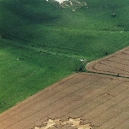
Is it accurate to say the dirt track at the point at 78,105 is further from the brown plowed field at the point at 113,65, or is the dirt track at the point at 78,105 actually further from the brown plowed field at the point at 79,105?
the brown plowed field at the point at 113,65

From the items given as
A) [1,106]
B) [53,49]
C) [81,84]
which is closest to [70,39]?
[53,49]

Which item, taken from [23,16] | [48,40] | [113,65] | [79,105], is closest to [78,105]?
[79,105]

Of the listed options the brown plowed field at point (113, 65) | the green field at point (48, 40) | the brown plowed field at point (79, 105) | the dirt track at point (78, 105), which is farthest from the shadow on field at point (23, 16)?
the brown plowed field at point (79, 105)

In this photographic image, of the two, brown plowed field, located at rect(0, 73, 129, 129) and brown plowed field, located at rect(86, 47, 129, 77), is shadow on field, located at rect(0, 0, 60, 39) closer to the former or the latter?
brown plowed field, located at rect(86, 47, 129, 77)

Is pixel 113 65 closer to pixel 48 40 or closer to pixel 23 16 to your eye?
pixel 48 40

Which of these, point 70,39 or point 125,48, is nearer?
point 125,48

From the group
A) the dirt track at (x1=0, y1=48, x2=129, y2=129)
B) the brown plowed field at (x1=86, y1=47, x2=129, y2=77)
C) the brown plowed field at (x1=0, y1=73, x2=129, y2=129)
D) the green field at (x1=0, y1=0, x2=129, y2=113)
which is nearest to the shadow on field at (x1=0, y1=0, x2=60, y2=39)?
the green field at (x1=0, y1=0, x2=129, y2=113)

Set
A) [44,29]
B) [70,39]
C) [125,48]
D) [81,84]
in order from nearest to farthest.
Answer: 1. [81,84]
2. [125,48]
3. [70,39]
4. [44,29]

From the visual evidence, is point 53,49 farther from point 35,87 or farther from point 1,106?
point 1,106
